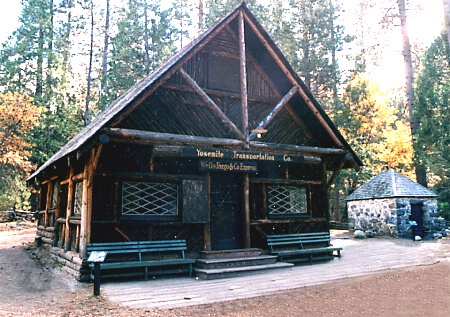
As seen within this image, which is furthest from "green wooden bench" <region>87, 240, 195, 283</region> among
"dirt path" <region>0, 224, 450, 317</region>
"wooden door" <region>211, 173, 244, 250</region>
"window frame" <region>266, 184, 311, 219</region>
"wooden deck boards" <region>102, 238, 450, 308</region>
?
"window frame" <region>266, 184, 311, 219</region>

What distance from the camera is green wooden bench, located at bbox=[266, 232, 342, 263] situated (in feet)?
37.4

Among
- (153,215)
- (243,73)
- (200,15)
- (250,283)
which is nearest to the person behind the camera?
(250,283)

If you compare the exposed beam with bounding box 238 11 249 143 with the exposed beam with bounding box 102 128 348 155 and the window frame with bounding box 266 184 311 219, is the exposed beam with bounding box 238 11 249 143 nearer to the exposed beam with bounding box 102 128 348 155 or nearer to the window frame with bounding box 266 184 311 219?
the exposed beam with bounding box 102 128 348 155

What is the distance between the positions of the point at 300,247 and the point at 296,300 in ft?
16.9

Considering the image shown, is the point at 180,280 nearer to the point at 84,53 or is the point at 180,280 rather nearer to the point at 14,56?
the point at 14,56

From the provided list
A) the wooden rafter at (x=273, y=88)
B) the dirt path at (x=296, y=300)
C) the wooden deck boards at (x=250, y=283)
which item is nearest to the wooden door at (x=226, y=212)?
the wooden deck boards at (x=250, y=283)

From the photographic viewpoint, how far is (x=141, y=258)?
952 cm

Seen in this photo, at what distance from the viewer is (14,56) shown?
2839cm

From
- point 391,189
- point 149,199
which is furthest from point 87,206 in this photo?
point 391,189

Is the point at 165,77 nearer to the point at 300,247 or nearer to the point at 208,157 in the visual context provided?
the point at 208,157

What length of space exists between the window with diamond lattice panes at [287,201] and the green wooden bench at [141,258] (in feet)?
11.1

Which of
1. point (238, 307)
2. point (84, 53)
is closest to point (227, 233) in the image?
point (238, 307)

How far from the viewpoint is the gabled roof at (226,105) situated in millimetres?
10016

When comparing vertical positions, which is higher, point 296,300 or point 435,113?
point 435,113
